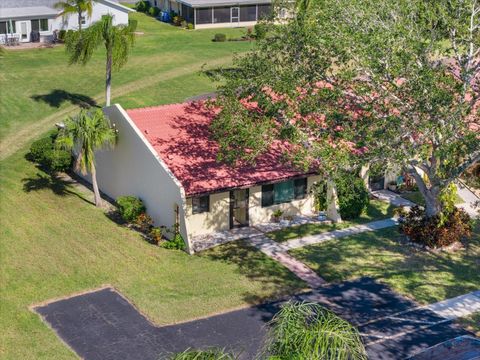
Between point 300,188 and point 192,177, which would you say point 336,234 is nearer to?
point 300,188

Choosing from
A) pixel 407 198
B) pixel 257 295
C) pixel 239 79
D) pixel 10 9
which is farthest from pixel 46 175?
pixel 10 9

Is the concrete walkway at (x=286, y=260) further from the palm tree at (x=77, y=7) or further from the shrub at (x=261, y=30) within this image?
the palm tree at (x=77, y=7)

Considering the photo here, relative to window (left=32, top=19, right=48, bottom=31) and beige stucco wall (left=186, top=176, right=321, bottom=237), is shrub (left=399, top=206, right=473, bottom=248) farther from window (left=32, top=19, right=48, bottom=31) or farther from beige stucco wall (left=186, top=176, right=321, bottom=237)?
window (left=32, top=19, right=48, bottom=31)

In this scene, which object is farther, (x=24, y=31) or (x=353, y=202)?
(x=24, y=31)

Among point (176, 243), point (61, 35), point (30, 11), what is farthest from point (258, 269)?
point (30, 11)

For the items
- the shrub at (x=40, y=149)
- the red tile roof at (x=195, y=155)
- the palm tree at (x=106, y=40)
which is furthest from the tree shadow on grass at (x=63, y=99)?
the red tile roof at (x=195, y=155)

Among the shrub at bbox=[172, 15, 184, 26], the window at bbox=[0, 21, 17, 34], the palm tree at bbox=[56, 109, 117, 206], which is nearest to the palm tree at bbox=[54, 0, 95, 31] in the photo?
the window at bbox=[0, 21, 17, 34]

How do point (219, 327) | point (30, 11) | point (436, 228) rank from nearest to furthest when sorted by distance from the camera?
point (219, 327)
point (436, 228)
point (30, 11)
